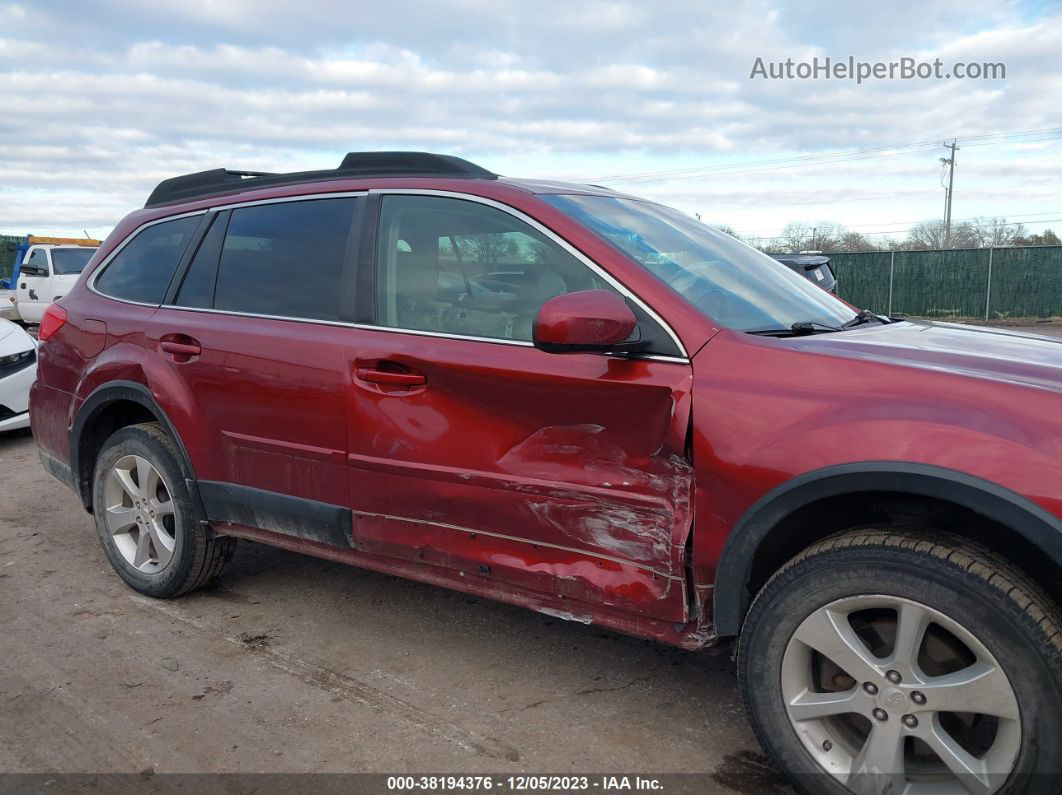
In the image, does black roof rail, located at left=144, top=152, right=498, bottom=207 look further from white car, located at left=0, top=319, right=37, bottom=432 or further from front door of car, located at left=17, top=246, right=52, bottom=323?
front door of car, located at left=17, top=246, right=52, bottom=323

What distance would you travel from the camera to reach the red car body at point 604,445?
7.19 ft

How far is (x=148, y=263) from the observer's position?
4.11 m

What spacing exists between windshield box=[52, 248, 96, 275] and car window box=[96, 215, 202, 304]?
1501 centimetres

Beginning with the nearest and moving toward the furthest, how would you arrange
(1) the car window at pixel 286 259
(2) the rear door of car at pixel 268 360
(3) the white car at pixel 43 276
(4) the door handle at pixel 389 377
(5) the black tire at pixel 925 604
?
1. (5) the black tire at pixel 925 604
2. (4) the door handle at pixel 389 377
3. (2) the rear door of car at pixel 268 360
4. (1) the car window at pixel 286 259
5. (3) the white car at pixel 43 276

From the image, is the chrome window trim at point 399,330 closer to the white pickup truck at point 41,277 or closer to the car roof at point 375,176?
the car roof at point 375,176

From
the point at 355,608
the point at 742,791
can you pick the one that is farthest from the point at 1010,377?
the point at 355,608

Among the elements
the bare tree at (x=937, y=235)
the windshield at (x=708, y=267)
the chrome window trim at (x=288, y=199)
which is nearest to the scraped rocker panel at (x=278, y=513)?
the chrome window trim at (x=288, y=199)

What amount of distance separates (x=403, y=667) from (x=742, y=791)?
1.34 m

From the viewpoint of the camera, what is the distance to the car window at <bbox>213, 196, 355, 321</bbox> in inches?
134

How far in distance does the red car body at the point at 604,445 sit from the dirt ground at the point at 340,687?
40 centimetres

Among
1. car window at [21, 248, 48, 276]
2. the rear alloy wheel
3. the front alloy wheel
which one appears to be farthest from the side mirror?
car window at [21, 248, 48, 276]

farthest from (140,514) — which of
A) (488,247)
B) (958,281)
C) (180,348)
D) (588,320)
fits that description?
(958,281)

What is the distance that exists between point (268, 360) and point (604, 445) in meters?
1.46

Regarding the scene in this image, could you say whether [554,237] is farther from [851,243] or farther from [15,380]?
[851,243]
